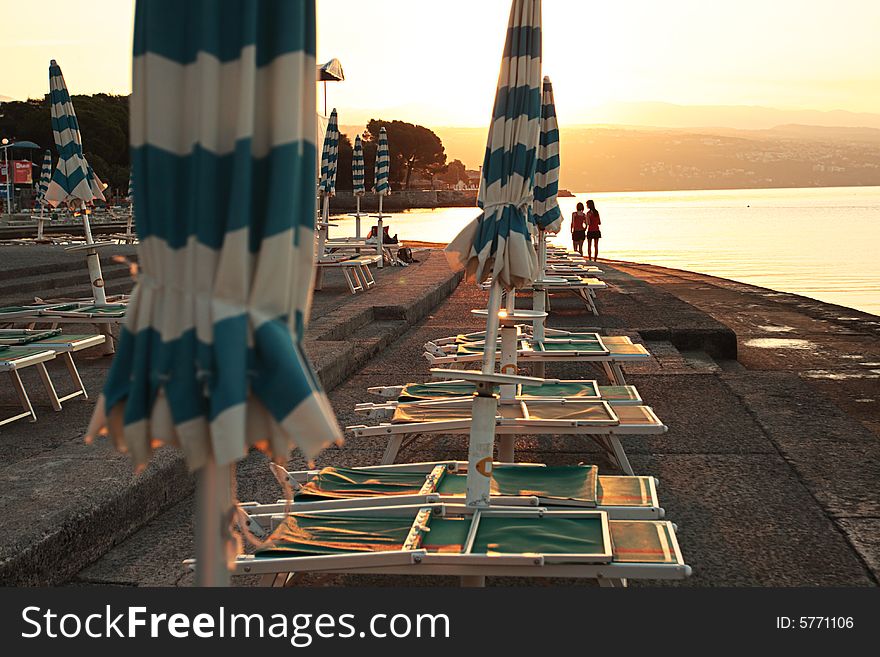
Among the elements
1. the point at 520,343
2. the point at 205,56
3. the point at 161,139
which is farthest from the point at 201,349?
the point at 520,343

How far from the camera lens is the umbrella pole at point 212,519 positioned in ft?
6.46

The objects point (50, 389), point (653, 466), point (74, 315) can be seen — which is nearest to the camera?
point (653, 466)

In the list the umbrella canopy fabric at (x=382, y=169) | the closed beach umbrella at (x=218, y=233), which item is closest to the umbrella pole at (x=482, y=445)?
the closed beach umbrella at (x=218, y=233)

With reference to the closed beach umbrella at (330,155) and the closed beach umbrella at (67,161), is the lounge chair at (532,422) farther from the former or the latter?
the closed beach umbrella at (330,155)

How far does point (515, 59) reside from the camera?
447 cm

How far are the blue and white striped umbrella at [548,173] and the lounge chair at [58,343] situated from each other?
4.38 meters

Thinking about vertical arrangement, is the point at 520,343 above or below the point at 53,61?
below

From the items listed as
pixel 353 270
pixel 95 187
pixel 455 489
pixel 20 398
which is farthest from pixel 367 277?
pixel 455 489

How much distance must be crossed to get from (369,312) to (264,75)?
9.30 m

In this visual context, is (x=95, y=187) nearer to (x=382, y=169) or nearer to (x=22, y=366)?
(x=22, y=366)

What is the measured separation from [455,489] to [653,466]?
1752mm

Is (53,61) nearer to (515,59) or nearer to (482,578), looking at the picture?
(515,59)

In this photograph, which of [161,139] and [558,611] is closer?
[161,139]

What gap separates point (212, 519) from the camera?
6.52ft
